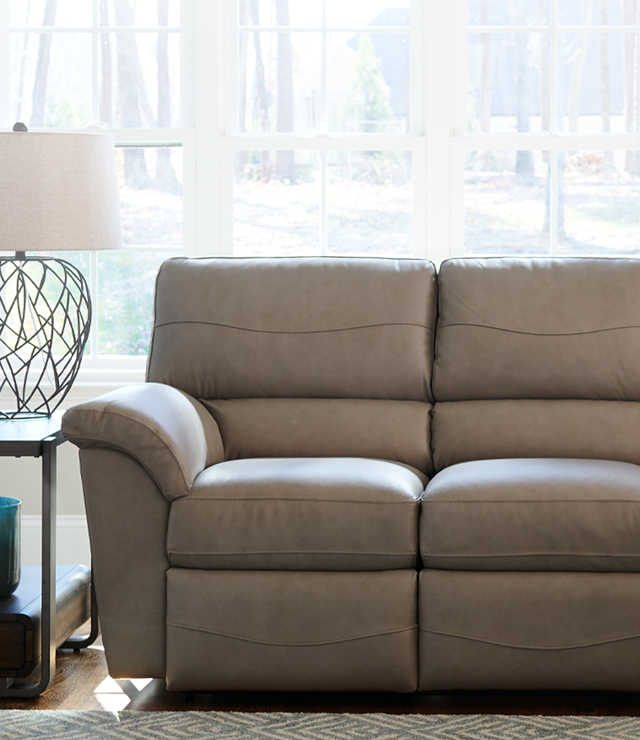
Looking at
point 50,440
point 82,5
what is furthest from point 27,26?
point 50,440

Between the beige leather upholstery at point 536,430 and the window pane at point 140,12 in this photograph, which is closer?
the beige leather upholstery at point 536,430

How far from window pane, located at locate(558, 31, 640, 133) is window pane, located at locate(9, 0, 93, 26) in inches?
68.2

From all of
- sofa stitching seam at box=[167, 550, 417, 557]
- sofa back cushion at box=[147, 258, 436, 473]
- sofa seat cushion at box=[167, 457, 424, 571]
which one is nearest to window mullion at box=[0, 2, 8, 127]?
sofa back cushion at box=[147, 258, 436, 473]

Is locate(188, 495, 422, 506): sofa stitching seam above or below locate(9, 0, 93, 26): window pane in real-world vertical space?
below

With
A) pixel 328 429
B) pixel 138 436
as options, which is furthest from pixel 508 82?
pixel 138 436

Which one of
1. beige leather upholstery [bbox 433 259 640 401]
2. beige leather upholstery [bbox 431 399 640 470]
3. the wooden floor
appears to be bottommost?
the wooden floor

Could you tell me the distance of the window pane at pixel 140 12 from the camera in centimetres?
413

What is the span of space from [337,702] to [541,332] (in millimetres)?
1186

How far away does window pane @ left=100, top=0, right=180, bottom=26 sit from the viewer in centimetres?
413

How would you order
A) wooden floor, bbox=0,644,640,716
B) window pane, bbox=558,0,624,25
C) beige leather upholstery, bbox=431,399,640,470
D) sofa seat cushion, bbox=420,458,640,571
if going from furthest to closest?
1. window pane, bbox=558,0,624,25
2. beige leather upholstery, bbox=431,399,640,470
3. wooden floor, bbox=0,644,640,716
4. sofa seat cushion, bbox=420,458,640,571

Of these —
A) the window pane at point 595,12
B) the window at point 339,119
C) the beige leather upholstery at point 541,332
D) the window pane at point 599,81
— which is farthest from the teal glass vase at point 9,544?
the window pane at point 595,12

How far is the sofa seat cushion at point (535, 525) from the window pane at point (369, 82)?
6.20 feet

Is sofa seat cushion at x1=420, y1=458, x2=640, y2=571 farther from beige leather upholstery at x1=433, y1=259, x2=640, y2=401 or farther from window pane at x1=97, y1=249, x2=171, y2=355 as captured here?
window pane at x1=97, y1=249, x2=171, y2=355

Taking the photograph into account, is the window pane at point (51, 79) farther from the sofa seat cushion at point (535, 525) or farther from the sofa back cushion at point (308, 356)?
the sofa seat cushion at point (535, 525)
